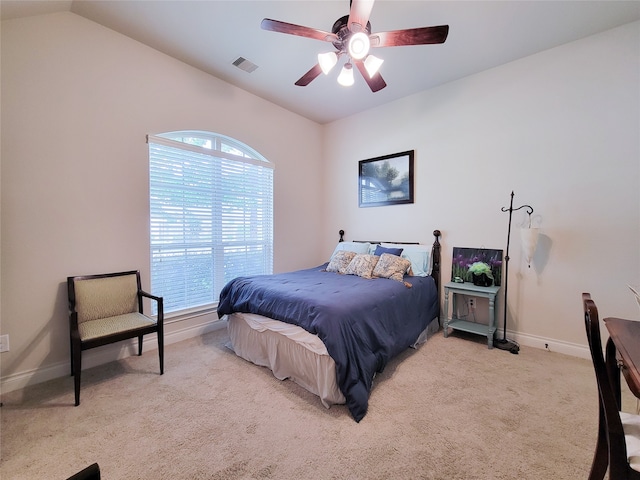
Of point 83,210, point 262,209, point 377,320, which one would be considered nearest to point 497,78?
point 377,320

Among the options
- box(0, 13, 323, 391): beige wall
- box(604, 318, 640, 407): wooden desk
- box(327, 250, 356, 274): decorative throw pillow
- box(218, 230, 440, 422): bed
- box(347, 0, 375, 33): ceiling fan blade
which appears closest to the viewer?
box(604, 318, 640, 407): wooden desk

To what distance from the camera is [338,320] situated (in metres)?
1.89

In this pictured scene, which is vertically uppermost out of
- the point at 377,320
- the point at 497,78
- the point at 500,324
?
the point at 497,78

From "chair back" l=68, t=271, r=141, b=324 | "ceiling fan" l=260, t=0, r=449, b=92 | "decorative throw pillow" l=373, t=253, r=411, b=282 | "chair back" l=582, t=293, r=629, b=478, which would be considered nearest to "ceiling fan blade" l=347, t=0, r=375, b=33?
"ceiling fan" l=260, t=0, r=449, b=92

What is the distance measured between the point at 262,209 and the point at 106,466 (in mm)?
2986

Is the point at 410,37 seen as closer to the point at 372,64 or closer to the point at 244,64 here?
the point at 372,64

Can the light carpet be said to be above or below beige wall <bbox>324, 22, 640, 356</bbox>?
below

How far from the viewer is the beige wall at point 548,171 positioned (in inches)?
95.0

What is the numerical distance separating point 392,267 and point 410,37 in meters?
2.12

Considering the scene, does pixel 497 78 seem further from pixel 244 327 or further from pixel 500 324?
pixel 244 327

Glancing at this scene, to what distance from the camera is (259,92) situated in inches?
141

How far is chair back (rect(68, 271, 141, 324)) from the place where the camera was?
227cm

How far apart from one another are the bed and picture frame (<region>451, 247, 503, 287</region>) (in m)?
0.27

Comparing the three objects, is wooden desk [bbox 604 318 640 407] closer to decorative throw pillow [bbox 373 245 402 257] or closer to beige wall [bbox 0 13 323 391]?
decorative throw pillow [bbox 373 245 402 257]
